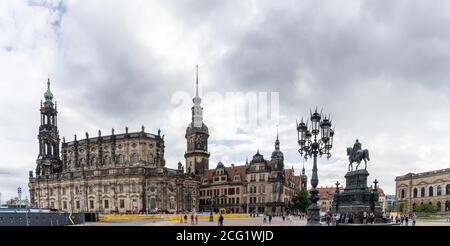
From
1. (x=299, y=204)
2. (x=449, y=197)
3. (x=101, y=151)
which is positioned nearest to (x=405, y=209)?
(x=449, y=197)

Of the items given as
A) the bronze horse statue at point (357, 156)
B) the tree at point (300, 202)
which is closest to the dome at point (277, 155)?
the tree at point (300, 202)

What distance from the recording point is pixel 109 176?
259 feet

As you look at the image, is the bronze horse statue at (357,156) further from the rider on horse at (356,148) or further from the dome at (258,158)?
the dome at (258,158)

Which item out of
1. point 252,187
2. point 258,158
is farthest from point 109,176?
point 258,158

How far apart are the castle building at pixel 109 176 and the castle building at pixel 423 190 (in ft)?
168

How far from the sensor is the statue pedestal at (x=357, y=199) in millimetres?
29938

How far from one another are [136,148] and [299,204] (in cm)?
4011

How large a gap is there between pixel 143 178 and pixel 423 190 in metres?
64.1

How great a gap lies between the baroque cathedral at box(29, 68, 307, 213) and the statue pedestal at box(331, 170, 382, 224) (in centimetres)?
4239

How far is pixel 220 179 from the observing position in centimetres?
8831

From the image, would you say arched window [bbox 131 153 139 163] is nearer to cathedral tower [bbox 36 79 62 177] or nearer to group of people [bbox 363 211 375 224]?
cathedral tower [bbox 36 79 62 177]
